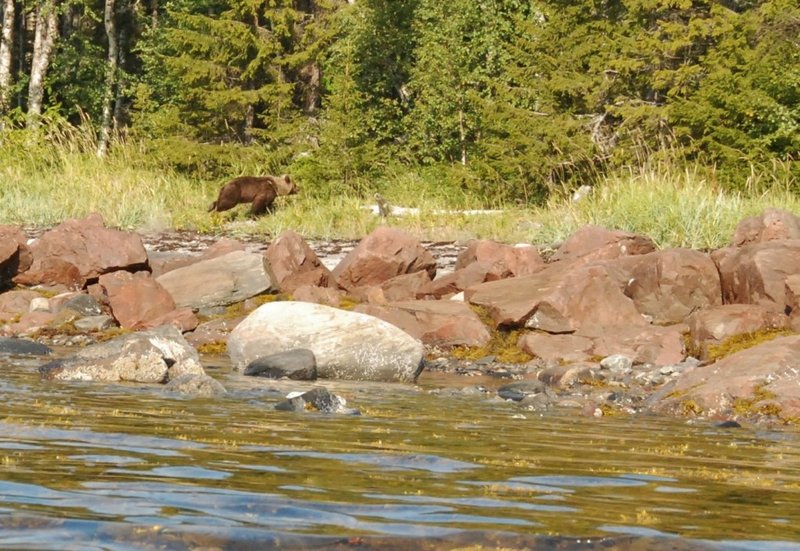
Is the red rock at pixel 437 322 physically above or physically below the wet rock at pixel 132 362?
below

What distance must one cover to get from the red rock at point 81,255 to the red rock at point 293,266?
171 cm

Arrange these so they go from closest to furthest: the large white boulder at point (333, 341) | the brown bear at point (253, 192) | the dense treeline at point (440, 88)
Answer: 1. the large white boulder at point (333, 341)
2. the dense treeline at point (440, 88)
3. the brown bear at point (253, 192)

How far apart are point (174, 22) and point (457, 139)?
40.9 ft

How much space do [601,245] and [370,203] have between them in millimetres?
9847

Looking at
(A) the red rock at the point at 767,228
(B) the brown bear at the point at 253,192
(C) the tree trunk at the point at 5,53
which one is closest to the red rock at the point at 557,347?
(A) the red rock at the point at 767,228

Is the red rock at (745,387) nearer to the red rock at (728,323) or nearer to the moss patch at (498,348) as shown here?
Answer: the red rock at (728,323)

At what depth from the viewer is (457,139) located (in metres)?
31.1

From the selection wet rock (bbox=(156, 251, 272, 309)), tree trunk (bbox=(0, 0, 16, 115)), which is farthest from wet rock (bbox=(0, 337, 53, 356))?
tree trunk (bbox=(0, 0, 16, 115))

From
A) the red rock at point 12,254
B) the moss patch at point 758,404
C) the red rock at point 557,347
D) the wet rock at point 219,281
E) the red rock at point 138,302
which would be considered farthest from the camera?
the red rock at point 12,254

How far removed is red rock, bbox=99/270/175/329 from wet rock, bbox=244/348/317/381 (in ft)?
11.2

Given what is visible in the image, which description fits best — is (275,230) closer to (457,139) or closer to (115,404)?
(457,139)

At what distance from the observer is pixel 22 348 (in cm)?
1191

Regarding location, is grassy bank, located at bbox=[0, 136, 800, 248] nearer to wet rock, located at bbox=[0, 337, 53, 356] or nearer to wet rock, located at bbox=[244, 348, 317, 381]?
wet rock, located at bbox=[244, 348, 317, 381]

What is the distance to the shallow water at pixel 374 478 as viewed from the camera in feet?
12.5
